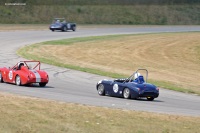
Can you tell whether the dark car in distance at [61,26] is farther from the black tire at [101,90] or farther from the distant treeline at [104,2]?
the black tire at [101,90]

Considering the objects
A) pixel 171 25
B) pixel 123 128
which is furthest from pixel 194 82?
pixel 171 25

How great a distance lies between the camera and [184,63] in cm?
4181

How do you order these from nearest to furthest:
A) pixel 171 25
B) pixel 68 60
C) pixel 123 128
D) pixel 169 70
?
pixel 123 128 < pixel 169 70 < pixel 68 60 < pixel 171 25

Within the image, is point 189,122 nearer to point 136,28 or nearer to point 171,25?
point 136,28

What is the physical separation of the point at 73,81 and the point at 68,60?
39.7ft

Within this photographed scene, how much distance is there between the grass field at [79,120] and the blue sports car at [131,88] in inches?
169

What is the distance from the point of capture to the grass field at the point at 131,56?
34406 mm

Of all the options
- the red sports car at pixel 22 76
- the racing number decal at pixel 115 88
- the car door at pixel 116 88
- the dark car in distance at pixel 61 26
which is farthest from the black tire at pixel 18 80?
the dark car in distance at pixel 61 26

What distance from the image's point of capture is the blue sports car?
23562 mm

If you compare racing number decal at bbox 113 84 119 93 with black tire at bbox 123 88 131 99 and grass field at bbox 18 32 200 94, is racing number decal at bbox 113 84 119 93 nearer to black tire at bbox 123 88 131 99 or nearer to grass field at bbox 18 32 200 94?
black tire at bbox 123 88 131 99

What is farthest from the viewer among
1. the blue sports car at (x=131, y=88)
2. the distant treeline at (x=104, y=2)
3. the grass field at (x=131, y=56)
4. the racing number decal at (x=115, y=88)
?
the distant treeline at (x=104, y=2)

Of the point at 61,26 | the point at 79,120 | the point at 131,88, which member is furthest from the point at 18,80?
the point at 61,26

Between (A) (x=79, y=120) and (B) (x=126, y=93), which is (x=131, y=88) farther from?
(A) (x=79, y=120)

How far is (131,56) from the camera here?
45.2m
